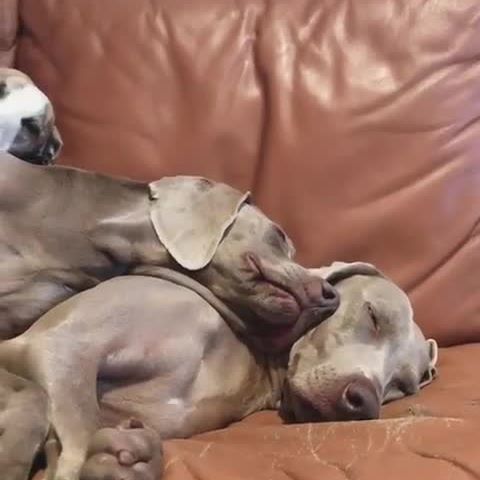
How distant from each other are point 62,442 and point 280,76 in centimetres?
85

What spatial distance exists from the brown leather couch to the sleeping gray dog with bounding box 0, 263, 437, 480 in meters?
0.13

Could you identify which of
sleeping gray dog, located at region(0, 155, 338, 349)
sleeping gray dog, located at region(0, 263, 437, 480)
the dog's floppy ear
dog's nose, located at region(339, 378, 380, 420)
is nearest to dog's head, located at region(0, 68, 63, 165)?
sleeping gray dog, located at region(0, 155, 338, 349)

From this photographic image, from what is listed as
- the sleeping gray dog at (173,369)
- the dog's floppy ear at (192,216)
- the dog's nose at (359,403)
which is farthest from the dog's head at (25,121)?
the dog's nose at (359,403)

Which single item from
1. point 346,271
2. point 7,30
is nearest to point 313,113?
point 346,271

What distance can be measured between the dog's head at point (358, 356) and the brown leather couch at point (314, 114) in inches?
3.9

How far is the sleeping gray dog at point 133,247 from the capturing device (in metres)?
1.76

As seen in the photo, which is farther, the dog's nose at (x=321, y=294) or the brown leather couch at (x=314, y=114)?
the brown leather couch at (x=314, y=114)

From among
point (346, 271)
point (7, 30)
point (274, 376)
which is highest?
point (7, 30)

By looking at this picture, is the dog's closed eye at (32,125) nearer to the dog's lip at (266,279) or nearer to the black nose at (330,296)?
the dog's lip at (266,279)

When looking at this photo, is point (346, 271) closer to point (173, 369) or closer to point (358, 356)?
point (358, 356)

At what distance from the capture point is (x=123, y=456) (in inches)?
53.7

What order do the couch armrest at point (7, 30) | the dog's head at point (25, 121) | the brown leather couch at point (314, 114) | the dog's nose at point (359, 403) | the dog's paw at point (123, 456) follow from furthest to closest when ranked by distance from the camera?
the couch armrest at point (7, 30)
the brown leather couch at point (314, 114)
the dog's head at point (25, 121)
the dog's nose at point (359, 403)
the dog's paw at point (123, 456)

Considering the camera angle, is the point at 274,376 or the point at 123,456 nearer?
the point at 123,456

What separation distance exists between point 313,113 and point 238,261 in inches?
15.3
